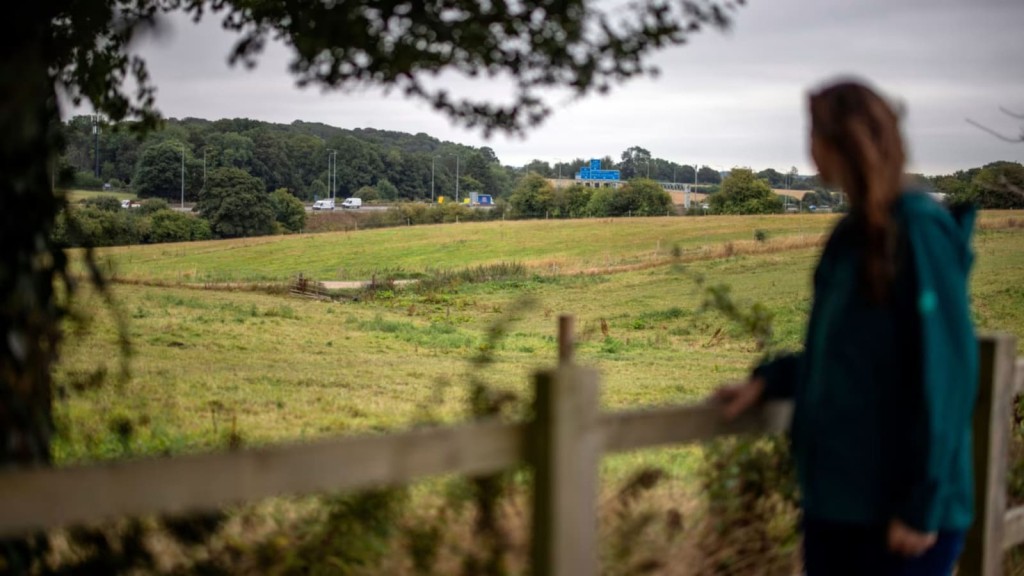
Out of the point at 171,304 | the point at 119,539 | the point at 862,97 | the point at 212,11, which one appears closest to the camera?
the point at 862,97

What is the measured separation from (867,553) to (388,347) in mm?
28093

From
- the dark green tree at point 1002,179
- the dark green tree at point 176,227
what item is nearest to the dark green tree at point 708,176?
the dark green tree at point 176,227

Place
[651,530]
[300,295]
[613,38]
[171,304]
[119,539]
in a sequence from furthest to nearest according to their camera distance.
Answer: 1. [300,295]
2. [171,304]
3. [613,38]
4. [651,530]
5. [119,539]

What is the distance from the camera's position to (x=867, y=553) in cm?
262

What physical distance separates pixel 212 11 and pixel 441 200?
72061 millimetres

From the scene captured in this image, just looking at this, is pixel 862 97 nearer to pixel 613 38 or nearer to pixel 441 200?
pixel 613 38

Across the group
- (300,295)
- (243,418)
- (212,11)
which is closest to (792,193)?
(300,295)

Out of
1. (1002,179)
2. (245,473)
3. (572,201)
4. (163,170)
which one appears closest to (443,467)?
(245,473)

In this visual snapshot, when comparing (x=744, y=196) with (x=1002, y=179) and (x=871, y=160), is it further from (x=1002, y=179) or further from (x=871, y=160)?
(x=871, y=160)

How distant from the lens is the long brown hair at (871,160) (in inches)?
93.9

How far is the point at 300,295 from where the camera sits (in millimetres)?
45875

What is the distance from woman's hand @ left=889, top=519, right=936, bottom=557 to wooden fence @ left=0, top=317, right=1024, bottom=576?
0.64 meters

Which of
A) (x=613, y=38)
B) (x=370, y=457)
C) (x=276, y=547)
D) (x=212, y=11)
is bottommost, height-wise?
(x=276, y=547)

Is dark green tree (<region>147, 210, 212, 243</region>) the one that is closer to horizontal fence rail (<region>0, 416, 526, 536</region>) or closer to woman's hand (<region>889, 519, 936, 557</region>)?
horizontal fence rail (<region>0, 416, 526, 536</region>)
